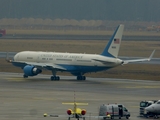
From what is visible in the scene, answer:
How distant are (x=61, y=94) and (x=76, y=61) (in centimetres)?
1878

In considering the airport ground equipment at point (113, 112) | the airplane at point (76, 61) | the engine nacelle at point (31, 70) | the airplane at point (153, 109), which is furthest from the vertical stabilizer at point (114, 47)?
the airport ground equipment at point (113, 112)

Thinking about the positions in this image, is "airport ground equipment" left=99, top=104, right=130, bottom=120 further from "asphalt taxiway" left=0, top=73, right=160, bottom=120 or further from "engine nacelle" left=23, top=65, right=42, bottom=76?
"engine nacelle" left=23, top=65, right=42, bottom=76

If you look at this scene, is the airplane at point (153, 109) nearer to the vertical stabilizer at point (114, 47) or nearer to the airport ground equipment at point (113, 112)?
the airport ground equipment at point (113, 112)

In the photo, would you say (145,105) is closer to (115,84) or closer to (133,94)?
(133,94)

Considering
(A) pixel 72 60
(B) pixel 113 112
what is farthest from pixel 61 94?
(B) pixel 113 112

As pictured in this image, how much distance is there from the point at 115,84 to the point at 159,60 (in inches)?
1563

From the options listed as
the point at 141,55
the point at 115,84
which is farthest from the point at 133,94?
the point at 141,55

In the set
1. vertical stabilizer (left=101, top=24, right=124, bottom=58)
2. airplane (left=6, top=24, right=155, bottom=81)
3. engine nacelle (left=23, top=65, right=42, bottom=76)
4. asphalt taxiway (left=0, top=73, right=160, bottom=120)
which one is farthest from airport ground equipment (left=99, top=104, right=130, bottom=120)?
engine nacelle (left=23, top=65, right=42, bottom=76)

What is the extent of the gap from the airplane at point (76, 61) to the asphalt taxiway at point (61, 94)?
1.55 metres

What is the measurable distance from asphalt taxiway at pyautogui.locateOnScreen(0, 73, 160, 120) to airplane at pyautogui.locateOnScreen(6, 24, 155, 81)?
1.55m

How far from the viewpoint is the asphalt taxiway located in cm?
5919

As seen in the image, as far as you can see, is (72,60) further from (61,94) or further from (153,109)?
(153,109)

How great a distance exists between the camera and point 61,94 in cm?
7394

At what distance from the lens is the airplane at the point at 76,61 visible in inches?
3543
